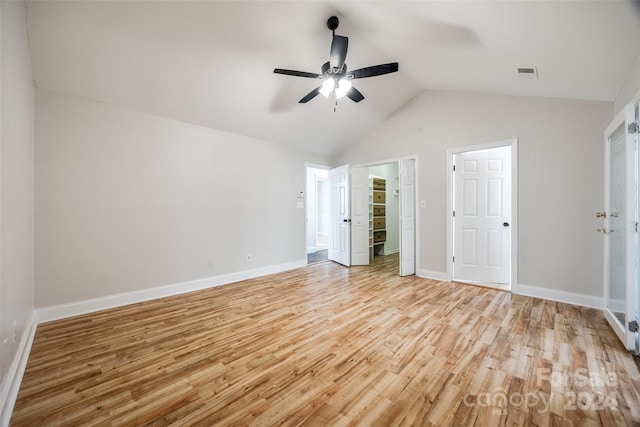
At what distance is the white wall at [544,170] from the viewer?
10.1 ft

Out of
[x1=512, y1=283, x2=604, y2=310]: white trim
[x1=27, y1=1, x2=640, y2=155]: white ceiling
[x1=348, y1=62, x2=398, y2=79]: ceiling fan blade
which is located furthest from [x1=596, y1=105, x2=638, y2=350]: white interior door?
[x1=348, y1=62, x2=398, y2=79]: ceiling fan blade

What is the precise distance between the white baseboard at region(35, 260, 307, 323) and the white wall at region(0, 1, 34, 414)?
295 millimetres

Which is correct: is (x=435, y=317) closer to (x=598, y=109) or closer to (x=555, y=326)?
(x=555, y=326)

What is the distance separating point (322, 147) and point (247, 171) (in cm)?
179

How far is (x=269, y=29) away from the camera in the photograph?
106 inches

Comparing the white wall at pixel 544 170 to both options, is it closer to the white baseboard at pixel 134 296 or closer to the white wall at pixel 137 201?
the white wall at pixel 137 201

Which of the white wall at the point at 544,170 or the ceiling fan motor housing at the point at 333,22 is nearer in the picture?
the ceiling fan motor housing at the point at 333,22

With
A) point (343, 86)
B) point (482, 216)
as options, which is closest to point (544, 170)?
point (482, 216)

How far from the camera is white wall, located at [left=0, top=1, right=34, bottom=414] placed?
155cm

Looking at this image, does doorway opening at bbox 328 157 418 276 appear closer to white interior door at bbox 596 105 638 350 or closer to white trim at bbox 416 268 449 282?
white trim at bbox 416 268 449 282

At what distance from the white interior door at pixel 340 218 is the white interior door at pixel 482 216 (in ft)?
6.66

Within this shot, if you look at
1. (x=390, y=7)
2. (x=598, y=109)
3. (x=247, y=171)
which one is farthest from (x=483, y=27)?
(x=247, y=171)

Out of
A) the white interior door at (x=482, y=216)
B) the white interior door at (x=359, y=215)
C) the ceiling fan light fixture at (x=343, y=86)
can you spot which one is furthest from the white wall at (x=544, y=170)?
the ceiling fan light fixture at (x=343, y=86)

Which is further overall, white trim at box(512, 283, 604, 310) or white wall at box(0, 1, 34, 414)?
white trim at box(512, 283, 604, 310)
